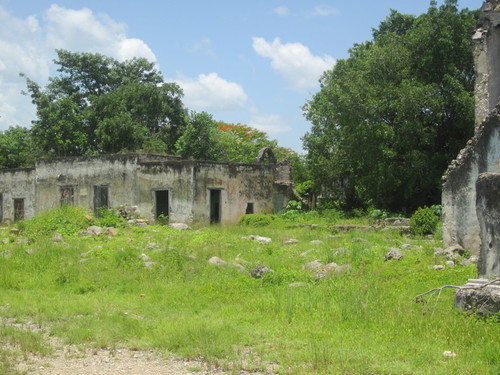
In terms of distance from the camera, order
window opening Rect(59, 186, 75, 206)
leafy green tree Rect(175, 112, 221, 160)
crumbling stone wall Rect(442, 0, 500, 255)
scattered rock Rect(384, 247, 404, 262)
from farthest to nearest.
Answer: leafy green tree Rect(175, 112, 221, 160) → window opening Rect(59, 186, 75, 206) → crumbling stone wall Rect(442, 0, 500, 255) → scattered rock Rect(384, 247, 404, 262)

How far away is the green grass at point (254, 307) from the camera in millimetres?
6619

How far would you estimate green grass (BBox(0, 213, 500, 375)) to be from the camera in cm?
662

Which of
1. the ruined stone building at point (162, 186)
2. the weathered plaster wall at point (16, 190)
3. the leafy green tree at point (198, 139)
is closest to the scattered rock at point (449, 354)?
the ruined stone building at point (162, 186)

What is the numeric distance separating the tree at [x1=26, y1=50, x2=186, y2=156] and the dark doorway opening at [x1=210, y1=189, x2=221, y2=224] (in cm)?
1167

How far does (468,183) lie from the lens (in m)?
13.9

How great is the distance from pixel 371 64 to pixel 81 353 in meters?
21.3

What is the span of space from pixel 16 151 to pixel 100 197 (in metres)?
14.6

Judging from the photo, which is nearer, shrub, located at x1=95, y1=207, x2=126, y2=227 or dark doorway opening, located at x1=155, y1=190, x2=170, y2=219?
shrub, located at x1=95, y1=207, x2=126, y2=227

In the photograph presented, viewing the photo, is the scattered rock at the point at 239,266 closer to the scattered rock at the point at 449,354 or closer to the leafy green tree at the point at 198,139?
the scattered rock at the point at 449,354

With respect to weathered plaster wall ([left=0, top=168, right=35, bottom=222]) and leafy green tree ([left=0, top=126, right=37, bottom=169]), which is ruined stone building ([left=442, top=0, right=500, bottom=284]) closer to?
weathered plaster wall ([left=0, top=168, right=35, bottom=222])

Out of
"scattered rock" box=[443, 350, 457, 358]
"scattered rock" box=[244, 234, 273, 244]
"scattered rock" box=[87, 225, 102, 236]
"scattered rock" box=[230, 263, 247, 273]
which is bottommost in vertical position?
"scattered rock" box=[443, 350, 457, 358]

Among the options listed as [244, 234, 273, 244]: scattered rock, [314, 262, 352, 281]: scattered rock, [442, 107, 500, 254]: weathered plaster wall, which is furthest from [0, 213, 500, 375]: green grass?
[442, 107, 500, 254]: weathered plaster wall

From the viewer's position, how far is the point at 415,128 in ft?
76.3

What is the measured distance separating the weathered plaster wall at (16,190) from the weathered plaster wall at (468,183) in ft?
67.6
